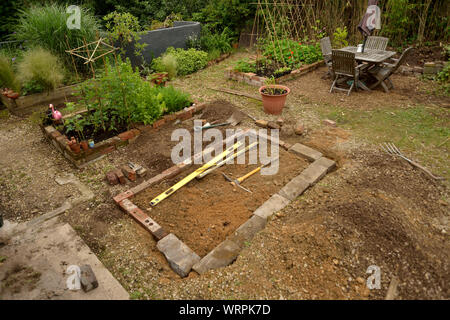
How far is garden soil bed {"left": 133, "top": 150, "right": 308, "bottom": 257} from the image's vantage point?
3254mm

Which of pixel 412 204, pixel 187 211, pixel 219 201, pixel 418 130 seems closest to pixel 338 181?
pixel 412 204

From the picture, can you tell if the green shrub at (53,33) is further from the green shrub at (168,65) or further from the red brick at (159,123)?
the red brick at (159,123)

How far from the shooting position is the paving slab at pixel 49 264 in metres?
2.45

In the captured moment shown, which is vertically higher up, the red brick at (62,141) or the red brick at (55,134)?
the red brick at (55,134)

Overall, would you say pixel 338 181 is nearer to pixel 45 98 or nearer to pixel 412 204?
pixel 412 204

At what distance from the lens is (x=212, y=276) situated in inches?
106

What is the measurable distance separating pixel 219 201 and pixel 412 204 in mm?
2257

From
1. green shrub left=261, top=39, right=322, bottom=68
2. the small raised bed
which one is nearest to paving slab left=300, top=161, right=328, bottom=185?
green shrub left=261, top=39, right=322, bottom=68

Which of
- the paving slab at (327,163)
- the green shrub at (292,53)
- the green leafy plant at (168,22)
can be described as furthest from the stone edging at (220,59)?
the paving slab at (327,163)

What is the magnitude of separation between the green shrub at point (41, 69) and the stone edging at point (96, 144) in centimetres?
135

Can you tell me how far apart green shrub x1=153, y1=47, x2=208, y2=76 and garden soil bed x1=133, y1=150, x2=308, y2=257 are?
462 centimetres

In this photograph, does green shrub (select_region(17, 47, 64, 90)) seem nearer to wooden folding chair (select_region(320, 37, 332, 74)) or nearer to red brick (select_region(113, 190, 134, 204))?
red brick (select_region(113, 190, 134, 204))

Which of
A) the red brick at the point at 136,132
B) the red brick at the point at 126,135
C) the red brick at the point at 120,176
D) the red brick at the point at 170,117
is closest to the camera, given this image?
the red brick at the point at 120,176

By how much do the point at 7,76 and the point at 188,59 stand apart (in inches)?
164
